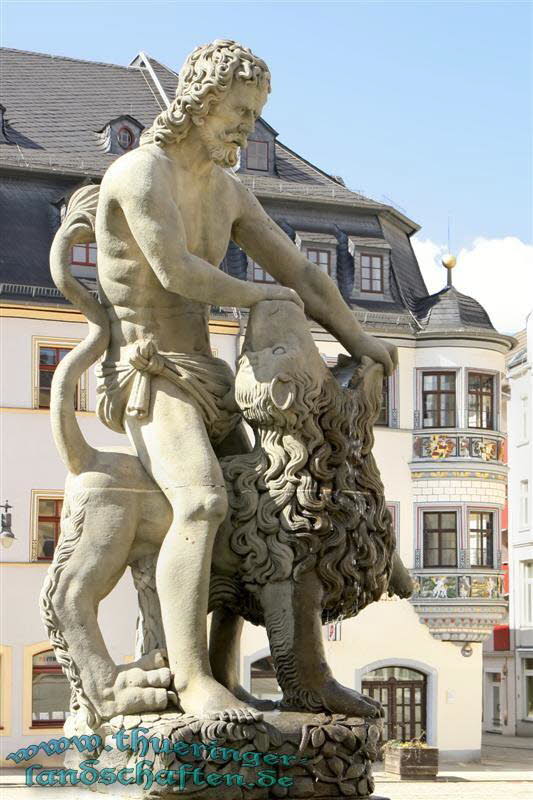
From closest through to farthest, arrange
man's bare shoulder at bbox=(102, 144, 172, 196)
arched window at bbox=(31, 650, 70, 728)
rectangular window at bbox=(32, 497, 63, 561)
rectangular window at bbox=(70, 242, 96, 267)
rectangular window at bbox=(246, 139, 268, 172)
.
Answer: man's bare shoulder at bbox=(102, 144, 172, 196) < rectangular window at bbox=(70, 242, 96, 267) < arched window at bbox=(31, 650, 70, 728) < rectangular window at bbox=(32, 497, 63, 561) < rectangular window at bbox=(246, 139, 268, 172)

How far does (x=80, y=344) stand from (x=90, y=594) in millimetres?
912

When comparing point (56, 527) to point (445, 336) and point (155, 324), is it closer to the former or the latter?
point (445, 336)

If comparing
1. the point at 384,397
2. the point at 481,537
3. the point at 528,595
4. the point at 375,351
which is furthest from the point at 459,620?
the point at 375,351

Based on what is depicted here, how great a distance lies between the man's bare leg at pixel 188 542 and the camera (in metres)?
5.52

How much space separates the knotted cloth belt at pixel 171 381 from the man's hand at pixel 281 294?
334 mm

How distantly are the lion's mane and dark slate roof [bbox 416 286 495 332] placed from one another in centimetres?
2503

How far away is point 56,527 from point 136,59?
12.3m

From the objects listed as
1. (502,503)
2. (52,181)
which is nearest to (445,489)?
(502,503)

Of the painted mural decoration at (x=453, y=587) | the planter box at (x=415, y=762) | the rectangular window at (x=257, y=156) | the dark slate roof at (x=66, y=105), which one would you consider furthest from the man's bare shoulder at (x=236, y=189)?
the rectangular window at (x=257, y=156)

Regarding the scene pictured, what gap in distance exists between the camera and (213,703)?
546cm

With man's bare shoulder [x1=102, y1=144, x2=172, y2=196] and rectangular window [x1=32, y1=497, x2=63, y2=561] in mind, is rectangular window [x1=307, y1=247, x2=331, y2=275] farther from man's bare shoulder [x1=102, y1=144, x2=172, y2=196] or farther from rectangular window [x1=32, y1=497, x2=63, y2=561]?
man's bare shoulder [x1=102, y1=144, x2=172, y2=196]

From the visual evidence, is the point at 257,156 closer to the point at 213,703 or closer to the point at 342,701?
the point at 342,701

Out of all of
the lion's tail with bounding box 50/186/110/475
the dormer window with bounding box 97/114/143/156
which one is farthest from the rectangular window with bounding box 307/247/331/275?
the lion's tail with bounding box 50/186/110/475

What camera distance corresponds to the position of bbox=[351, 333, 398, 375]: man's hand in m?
6.17
